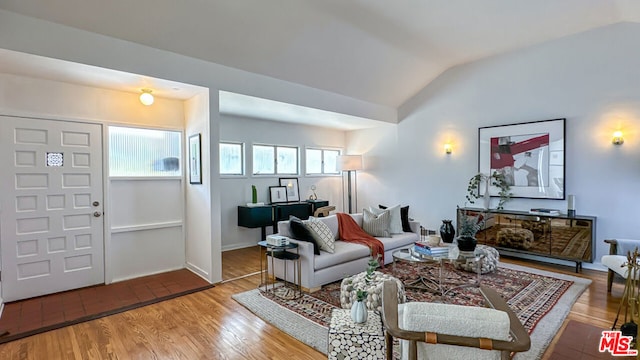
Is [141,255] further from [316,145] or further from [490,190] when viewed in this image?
[490,190]

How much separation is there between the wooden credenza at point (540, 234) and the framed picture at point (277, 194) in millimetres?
3563

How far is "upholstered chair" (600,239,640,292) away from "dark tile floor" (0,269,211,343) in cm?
453

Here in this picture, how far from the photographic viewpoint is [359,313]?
2.05 meters

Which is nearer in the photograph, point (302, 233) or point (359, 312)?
point (359, 312)

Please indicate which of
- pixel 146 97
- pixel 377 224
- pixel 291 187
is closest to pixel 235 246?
pixel 291 187

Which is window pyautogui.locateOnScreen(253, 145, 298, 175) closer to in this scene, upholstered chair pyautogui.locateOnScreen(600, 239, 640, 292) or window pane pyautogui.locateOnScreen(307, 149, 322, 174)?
window pane pyautogui.locateOnScreen(307, 149, 322, 174)

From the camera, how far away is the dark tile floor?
112 inches

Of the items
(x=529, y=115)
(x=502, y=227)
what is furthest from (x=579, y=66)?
(x=502, y=227)

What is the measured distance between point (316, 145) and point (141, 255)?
422cm

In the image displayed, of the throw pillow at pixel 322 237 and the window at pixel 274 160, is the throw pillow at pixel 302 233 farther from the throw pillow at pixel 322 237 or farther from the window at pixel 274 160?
the window at pixel 274 160

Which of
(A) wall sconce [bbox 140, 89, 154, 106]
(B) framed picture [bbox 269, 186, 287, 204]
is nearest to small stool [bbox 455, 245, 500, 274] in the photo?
(B) framed picture [bbox 269, 186, 287, 204]

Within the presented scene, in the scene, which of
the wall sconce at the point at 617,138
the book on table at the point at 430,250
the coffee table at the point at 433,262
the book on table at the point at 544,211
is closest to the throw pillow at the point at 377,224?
the coffee table at the point at 433,262

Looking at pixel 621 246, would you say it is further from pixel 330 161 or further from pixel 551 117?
pixel 330 161

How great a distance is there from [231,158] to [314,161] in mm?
2099
